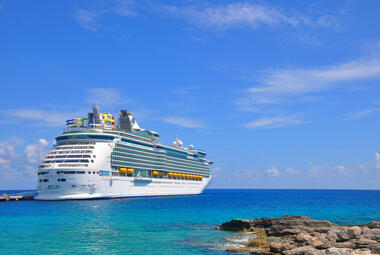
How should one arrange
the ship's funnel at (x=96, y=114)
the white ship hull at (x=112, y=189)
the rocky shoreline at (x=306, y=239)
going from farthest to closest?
the ship's funnel at (x=96, y=114) → the white ship hull at (x=112, y=189) → the rocky shoreline at (x=306, y=239)

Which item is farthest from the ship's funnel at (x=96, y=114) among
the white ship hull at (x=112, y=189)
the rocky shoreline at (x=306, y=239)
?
the rocky shoreline at (x=306, y=239)

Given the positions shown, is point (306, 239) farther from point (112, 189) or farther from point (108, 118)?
point (108, 118)

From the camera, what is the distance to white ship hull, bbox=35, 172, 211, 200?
65062mm

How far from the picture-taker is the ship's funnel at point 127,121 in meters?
93.2

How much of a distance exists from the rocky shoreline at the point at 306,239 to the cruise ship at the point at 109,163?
40.2m

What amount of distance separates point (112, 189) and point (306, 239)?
2105 inches

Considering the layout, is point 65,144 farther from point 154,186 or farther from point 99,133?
point 154,186

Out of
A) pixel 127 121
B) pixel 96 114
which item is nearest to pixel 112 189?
pixel 96 114

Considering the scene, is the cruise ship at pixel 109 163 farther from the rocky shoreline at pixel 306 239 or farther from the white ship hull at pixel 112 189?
the rocky shoreline at pixel 306 239

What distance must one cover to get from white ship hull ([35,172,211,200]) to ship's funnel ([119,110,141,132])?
14.0 m

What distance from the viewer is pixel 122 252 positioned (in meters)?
24.2

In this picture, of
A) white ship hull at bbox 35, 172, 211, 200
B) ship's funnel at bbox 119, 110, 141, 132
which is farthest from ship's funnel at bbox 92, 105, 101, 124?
white ship hull at bbox 35, 172, 211, 200

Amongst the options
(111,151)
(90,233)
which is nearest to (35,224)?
(90,233)

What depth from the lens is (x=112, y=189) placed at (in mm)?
72375
